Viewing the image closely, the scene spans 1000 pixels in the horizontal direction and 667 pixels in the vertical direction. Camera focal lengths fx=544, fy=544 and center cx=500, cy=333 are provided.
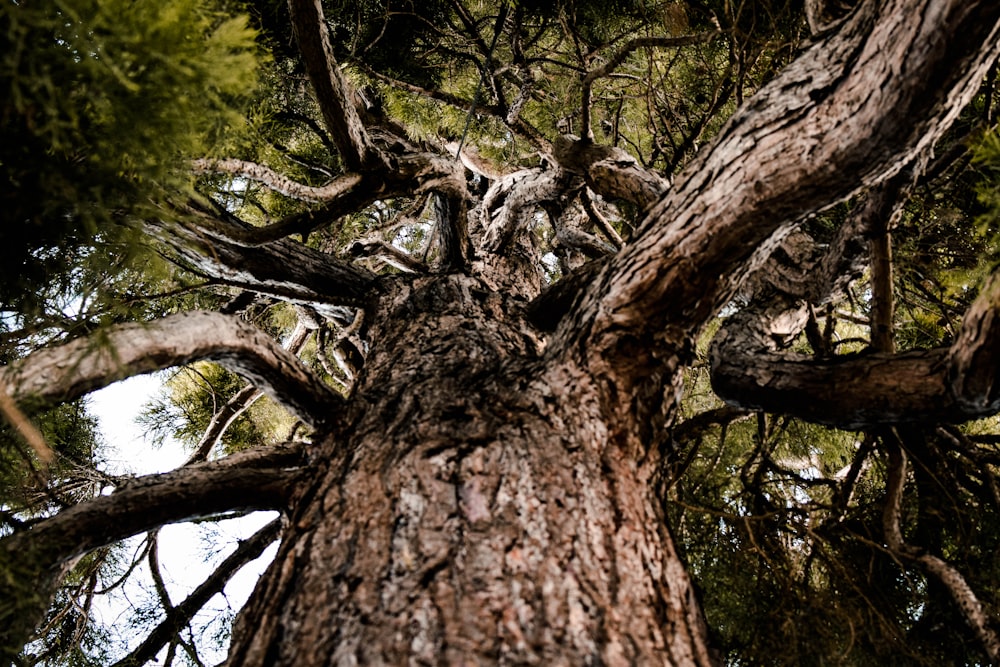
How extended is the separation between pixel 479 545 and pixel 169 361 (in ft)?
2.52

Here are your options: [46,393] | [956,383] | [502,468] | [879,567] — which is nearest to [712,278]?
[956,383]

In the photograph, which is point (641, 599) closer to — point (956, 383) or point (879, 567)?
point (956, 383)

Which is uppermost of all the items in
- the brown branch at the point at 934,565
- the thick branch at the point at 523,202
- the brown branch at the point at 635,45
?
the thick branch at the point at 523,202

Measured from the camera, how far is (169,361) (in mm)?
1158

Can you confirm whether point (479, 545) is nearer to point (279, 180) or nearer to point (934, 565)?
point (279, 180)

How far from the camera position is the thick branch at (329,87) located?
145 centimetres

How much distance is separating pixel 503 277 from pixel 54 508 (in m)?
2.12

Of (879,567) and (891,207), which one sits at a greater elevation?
(891,207)

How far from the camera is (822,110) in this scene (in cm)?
111

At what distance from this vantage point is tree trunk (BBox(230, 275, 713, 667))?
805 millimetres

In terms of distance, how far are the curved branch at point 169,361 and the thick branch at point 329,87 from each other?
0.68 meters

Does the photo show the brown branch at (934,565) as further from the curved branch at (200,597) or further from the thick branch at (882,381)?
the curved branch at (200,597)

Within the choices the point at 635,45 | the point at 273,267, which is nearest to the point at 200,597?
the point at 273,267

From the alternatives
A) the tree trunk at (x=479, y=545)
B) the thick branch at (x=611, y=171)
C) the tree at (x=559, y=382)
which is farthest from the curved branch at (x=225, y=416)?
the thick branch at (x=611, y=171)
